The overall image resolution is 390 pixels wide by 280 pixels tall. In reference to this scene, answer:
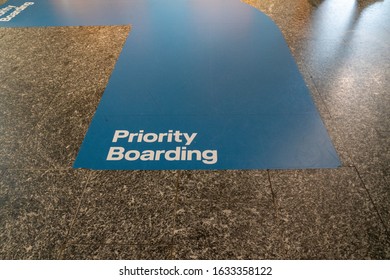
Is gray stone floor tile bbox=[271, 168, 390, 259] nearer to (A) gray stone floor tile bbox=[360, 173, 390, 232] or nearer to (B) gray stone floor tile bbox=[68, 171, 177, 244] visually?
(A) gray stone floor tile bbox=[360, 173, 390, 232]

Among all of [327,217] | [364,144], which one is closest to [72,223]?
[327,217]

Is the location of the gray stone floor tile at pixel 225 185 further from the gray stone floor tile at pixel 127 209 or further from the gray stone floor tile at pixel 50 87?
the gray stone floor tile at pixel 50 87

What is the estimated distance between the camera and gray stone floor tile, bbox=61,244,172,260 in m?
2.10

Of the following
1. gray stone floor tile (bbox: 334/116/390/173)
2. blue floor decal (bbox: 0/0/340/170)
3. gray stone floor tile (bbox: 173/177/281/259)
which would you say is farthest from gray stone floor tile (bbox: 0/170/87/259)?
gray stone floor tile (bbox: 334/116/390/173)

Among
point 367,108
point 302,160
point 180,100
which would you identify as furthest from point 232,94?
point 367,108

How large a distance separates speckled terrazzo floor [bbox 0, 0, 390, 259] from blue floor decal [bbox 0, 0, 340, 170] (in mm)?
156

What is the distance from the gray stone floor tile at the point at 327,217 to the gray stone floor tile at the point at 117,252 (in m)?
0.87

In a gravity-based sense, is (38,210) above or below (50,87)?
below

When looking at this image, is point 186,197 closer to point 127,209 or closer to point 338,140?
point 127,209

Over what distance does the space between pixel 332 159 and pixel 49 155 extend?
261cm

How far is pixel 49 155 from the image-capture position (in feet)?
9.30

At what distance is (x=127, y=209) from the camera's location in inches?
93.9

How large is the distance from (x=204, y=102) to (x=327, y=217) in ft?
5.69

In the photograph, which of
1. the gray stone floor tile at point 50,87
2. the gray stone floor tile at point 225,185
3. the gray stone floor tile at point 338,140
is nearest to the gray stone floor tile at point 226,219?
the gray stone floor tile at point 225,185
